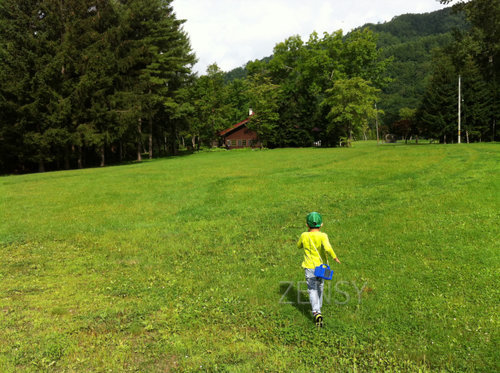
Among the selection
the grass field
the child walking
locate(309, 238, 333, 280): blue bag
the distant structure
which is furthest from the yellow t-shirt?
the distant structure

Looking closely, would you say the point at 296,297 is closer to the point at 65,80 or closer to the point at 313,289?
the point at 313,289

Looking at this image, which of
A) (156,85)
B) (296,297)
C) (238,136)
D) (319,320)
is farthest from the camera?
(238,136)

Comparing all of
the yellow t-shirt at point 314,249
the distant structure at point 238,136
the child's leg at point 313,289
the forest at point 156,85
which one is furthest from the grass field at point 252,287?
the distant structure at point 238,136

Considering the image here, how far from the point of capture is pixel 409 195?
1355 centimetres

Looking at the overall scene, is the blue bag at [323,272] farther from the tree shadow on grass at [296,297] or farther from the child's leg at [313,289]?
the tree shadow on grass at [296,297]

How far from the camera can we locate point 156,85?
168ft

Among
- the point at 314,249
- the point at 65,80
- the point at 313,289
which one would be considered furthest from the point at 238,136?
the point at 313,289

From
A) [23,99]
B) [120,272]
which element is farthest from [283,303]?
[23,99]

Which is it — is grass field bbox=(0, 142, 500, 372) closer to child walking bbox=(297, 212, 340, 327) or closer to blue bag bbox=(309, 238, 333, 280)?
child walking bbox=(297, 212, 340, 327)

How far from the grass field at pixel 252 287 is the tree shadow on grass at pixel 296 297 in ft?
0.13

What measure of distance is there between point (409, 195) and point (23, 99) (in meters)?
41.3

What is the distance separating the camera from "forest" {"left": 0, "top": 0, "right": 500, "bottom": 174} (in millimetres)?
36656

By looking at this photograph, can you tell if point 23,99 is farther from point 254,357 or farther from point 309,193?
point 254,357

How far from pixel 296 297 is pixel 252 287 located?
971 millimetres
